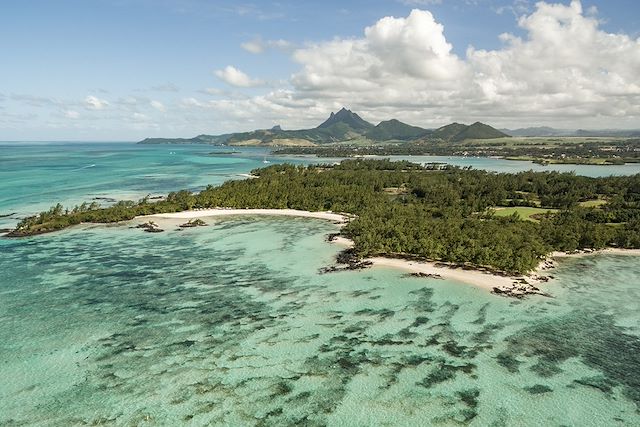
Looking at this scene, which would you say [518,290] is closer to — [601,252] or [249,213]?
[601,252]

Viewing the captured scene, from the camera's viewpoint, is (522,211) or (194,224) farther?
(522,211)

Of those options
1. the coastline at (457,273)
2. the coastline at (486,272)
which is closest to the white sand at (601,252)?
the coastline at (486,272)

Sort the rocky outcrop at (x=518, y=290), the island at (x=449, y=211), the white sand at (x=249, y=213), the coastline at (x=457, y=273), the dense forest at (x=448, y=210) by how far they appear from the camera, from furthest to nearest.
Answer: the white sand at (x=249, y=213) → the dense forest at (x=448, y=210) → the island at (x=449, y=211) → the coastline at (x=457, y=273) → the rocky outcrop at (x=518, y=290)

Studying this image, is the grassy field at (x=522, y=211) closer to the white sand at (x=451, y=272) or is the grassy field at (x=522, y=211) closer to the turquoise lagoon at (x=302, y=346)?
the turquoise lagoon at (x=302, y=346)

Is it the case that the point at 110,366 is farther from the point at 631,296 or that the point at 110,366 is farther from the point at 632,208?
the point at 632,208

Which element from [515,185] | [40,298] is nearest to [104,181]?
[40,298]

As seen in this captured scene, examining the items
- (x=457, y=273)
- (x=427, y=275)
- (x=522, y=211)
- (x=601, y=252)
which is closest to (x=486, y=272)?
(x=457, y=273)
